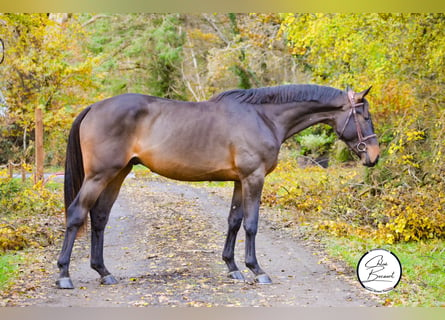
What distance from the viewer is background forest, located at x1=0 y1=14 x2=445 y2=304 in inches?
266

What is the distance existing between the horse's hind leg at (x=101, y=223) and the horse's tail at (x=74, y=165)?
223mm

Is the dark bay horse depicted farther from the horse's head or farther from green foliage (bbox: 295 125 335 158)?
green foliage (bbox: 295 125 335 158)

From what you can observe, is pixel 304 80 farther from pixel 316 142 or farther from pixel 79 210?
pixel 79 210

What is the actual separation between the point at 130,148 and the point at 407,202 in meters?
3.24

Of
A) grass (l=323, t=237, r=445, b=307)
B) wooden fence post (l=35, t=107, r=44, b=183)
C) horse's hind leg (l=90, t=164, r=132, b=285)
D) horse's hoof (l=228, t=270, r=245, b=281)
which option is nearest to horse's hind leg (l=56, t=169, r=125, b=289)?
horse's hind leg (l=90, t=164, r=132, b=285)

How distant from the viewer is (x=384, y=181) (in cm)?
712

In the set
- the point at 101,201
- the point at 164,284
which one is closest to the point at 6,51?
the point at 101,201

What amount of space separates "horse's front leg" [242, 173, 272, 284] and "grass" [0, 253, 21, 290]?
201cm

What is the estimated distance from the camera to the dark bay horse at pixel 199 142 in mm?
4730

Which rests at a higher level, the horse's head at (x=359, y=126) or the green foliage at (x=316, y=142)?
the horse's head at (x=359, y=126)

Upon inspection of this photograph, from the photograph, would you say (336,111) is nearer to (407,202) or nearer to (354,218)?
(407,202)

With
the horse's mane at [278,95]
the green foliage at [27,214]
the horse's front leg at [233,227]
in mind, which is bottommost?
the green foliage at [27,214]

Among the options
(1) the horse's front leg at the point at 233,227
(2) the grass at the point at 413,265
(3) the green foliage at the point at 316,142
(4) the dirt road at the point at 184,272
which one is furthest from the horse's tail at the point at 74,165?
(3) the green foliage at the point at 316,142

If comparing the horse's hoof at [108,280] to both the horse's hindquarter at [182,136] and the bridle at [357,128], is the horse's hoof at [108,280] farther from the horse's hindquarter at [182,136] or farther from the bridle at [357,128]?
the bridle at [357,128]
